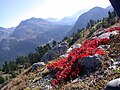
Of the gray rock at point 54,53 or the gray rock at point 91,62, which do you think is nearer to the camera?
the gray rock at point 91,62

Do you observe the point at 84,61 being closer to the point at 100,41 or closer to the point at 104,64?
the point at 104,64

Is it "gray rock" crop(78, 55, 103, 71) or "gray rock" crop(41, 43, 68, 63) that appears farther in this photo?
"gray rock" crop(41, 43, 68, 63)

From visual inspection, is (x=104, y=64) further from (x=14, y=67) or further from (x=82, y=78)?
(x=14, y=67)

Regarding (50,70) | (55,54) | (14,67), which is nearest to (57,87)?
(50,70)

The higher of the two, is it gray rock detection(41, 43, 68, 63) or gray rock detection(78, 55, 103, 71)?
gray rock detection(41, 43, 68, 63)

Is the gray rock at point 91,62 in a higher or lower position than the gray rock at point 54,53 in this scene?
lower

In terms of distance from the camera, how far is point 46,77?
78.0ft

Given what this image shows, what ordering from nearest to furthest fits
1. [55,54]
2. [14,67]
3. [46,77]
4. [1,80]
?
[46,77] < [55,54] < [1,80] < [14,67]

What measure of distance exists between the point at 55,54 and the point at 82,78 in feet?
94.9

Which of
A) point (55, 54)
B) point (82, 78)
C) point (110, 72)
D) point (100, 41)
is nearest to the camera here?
point (110, 72)

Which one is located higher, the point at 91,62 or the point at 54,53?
the point at 54,53

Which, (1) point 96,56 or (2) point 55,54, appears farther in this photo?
(2) point 55,54

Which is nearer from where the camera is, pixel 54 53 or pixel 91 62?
pixel 91 62

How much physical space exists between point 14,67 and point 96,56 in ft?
259
